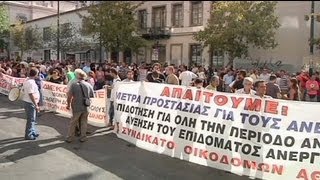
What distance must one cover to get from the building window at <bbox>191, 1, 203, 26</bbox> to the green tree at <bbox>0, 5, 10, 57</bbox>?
18.4m

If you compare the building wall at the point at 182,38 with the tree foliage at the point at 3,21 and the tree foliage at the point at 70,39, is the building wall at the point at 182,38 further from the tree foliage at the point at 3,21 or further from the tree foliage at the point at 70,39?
the tree foliage at the point at 3,21

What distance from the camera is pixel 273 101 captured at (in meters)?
7.55

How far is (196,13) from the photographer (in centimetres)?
3925

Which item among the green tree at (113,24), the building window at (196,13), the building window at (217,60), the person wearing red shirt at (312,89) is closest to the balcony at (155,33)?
the building window at (196,13)

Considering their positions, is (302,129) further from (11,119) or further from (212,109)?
(11,119)

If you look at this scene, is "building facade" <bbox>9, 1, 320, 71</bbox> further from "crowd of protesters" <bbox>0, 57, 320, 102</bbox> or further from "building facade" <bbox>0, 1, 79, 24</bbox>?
"building facade" <bbox>0, 1, 79, 24</bbox>

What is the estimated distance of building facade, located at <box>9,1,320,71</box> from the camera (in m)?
31.4

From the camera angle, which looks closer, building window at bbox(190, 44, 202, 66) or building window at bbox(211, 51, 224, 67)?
building window at bbox(211, 51, 224, 67)

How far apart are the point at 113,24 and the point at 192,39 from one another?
7.04 m

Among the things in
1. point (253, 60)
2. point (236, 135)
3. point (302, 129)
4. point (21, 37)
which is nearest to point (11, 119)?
point (236, 135)

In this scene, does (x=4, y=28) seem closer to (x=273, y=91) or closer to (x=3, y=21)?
(x=3, y=21)

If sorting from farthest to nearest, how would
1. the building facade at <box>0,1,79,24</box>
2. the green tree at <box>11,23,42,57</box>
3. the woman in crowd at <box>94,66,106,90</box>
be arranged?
the building facade at <box>0,1,79,24</box> < the green tree at <box>11,23,42,57</box> < the woman in crowd at <box>94,66,106,90</box>

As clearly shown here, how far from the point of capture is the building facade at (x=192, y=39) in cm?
3142

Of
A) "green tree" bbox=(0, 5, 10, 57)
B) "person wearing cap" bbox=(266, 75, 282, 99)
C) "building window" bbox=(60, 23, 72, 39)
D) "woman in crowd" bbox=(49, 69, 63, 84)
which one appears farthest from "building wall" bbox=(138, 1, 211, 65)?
"person wearing cap" bbox=(266, 75, 282, 99)
